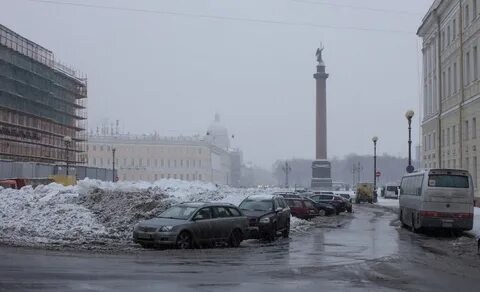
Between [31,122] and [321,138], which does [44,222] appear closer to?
[31,122]

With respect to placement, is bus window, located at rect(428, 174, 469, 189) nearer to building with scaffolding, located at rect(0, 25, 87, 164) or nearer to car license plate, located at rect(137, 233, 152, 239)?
car license plate, located at rect(137, 233, 152, 239)

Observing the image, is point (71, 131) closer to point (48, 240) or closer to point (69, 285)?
point (48, 240)

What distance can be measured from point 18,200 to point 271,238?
13895mm

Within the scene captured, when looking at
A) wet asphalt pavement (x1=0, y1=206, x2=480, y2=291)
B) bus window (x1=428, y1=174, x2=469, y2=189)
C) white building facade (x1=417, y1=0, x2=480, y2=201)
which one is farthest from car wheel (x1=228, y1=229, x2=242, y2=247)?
white building facade (x1=417, y1=0, x2=480, y2=201)

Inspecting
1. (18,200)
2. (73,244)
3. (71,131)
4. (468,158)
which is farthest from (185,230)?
(71,131)

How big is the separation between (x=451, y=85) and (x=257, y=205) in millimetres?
35622

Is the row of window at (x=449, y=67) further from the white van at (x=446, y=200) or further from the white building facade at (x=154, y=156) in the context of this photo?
→ the white building facade at (x=154, y=156)

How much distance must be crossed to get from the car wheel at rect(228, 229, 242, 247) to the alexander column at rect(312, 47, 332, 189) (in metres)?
71.0

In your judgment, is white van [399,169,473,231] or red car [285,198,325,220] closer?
white van [399,169,473,231]

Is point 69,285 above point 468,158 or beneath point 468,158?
beneath

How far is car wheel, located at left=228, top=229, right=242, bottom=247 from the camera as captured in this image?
69.5ft

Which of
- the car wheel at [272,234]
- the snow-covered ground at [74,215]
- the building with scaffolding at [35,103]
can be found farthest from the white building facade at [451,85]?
the building with scaffolding at [35,103]

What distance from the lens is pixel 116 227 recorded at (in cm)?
2520

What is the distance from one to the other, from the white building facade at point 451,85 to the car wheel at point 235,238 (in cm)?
2945
